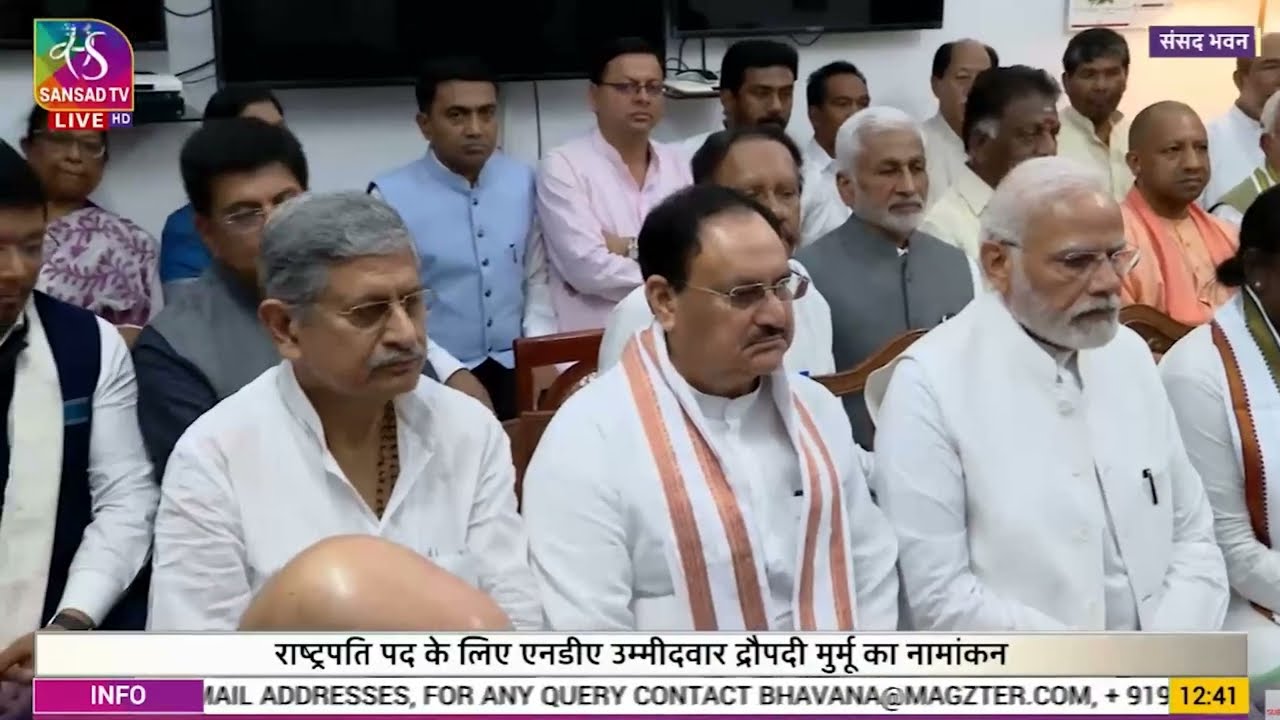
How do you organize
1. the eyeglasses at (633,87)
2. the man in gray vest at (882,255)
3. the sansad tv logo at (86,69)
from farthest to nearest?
the eyeglasses at (633,87)
the sansad tv logo at (86,69)
the man in gray vest at (882,255)

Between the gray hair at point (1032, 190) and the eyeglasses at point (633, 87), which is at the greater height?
the eyeglasses at point (633, 87)

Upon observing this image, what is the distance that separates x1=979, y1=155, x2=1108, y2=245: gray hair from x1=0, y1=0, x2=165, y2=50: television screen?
2925 millimetres

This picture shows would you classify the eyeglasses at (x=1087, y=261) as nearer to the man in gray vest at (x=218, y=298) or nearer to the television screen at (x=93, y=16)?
the man in gray vest at (x=218, y=298)

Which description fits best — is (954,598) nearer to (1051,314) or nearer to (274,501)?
(1051,314)

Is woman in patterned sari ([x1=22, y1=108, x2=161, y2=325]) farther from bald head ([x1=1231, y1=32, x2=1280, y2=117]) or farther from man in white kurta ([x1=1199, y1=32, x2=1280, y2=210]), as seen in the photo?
bald head ([x1=1231, y1=32, x2=1280, y2=117])

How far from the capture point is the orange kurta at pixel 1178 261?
3.51m

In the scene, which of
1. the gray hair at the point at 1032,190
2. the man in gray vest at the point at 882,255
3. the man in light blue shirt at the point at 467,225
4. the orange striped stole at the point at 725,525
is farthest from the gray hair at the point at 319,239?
the man in light blue shirt at the point at 467,225

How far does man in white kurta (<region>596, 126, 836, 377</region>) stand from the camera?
275 cm

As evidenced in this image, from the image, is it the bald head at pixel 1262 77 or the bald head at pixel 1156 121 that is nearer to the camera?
the bald head at pixel 1156 121

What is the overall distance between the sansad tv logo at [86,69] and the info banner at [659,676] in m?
2.77

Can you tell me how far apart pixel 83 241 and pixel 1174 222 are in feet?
9.15

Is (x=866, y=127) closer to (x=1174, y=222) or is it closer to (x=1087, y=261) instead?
(x=1174, y=222)

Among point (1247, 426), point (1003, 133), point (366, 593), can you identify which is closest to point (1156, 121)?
point (1003, 133)

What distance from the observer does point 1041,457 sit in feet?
6.57
